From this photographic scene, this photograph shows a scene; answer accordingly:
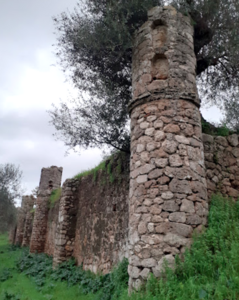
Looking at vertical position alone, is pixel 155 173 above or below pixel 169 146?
below

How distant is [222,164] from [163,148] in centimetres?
198

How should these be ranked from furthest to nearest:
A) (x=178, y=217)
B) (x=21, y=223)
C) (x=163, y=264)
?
1. (x=21, y=223)
2. (x=178, y=217)
3. (x=163, y=264)

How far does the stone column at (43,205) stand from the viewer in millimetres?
17250

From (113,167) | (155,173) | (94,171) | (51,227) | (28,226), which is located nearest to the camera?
(155,173)

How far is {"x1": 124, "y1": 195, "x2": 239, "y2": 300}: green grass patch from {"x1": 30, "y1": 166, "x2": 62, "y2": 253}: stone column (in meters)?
14.4

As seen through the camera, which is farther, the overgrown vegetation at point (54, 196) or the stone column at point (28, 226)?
the stone column at point (28, 226)

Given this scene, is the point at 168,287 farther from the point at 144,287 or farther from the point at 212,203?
the point at 212,203

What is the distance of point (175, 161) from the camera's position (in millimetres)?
4953

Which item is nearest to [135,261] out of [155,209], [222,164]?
[155,209]

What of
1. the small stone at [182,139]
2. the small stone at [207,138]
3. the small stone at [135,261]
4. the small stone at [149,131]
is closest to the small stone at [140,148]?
the small stone at [149,131]

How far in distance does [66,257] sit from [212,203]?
746 cm

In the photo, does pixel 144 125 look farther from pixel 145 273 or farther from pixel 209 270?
pixel 209 270

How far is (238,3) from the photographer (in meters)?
6.82

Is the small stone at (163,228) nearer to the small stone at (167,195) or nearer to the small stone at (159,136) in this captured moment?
the small stone at (167,195)
